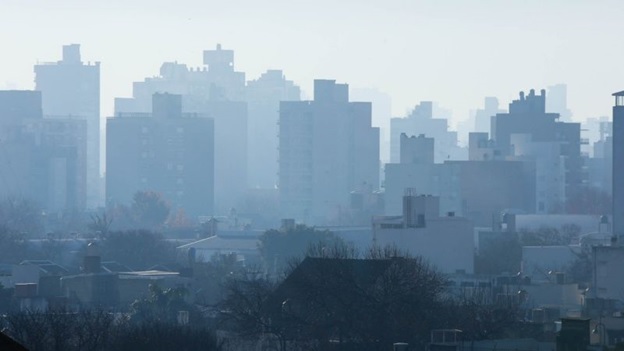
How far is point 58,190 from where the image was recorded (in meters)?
133

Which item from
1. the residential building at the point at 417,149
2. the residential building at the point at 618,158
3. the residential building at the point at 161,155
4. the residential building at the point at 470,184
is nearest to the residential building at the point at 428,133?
the residential building at the point at 161,155

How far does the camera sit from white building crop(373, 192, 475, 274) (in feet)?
172

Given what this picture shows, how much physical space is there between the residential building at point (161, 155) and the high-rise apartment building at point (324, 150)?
5.47m

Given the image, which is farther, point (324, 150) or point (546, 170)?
point (324, 150)

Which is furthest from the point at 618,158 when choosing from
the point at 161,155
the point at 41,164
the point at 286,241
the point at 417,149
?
the point at 161,155

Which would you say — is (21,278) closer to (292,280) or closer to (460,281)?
(460,281)

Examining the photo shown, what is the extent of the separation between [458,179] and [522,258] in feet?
149

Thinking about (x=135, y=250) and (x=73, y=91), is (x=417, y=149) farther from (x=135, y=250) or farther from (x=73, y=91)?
(x=73, y=91)

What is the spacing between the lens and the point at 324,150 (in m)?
142

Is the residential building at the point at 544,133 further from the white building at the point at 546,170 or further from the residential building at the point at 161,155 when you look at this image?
the residential building at the point at 161,155

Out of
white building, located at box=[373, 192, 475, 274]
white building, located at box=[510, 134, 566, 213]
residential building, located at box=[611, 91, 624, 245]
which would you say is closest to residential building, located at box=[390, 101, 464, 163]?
white building, located at box=[510, 134, 566, 213]

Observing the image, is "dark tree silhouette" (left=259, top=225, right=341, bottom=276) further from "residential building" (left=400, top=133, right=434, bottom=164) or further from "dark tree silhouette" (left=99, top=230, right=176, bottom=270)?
"residential building" (left=400, top=133, right=434, bottom=164)

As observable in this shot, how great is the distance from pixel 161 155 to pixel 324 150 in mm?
10888

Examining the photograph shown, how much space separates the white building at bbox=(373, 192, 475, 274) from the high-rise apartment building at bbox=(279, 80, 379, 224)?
80.4m
